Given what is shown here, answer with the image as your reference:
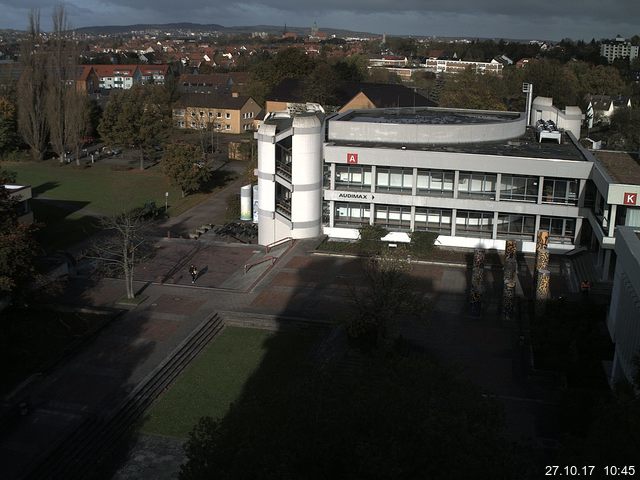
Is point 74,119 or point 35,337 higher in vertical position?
point 74,119

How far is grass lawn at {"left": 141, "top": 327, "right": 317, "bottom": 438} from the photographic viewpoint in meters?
21.6

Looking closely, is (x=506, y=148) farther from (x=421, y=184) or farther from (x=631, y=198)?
(x=631, y=198)

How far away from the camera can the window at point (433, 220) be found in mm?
38969

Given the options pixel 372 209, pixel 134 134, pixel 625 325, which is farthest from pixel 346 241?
pixel 134 134

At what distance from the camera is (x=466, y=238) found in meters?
38.3

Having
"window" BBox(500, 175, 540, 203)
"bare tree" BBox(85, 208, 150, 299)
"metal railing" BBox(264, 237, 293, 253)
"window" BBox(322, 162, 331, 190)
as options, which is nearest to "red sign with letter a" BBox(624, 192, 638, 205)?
"window" BBox(500, 175, 540, 203)

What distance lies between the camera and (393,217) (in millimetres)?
39688

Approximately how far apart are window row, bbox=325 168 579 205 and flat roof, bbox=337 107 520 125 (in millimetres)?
4926

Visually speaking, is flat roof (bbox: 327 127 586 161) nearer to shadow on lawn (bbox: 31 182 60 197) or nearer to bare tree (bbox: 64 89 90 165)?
shadow on lawn (bbox: 31 182 60 197)

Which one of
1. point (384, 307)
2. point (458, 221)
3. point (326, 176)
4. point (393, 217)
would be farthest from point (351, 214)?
point (384, 307)

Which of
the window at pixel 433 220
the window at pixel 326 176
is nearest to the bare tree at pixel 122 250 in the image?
the window at pixel 326 176

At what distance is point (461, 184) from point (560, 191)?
16.8ft

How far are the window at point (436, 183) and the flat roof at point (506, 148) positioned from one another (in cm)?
131

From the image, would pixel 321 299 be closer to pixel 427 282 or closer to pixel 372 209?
pixel 427 282
